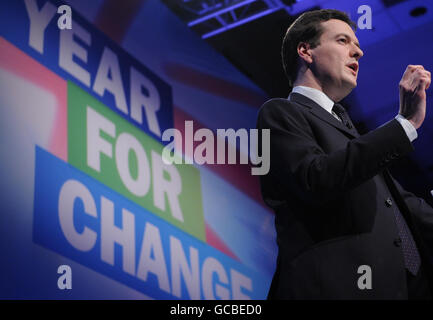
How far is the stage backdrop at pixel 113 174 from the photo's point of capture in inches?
117

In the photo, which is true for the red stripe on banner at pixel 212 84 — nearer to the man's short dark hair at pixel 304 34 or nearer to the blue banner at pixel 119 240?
the blue banner at pixel 119 240

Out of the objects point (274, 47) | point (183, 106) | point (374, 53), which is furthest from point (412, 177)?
point (183, 106)

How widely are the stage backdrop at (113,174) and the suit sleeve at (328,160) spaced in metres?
1.80

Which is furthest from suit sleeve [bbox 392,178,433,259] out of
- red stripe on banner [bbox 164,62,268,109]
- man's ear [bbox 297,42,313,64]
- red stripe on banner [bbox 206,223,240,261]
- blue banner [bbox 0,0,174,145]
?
red stripe on banner [bbox 164,62,268,109]

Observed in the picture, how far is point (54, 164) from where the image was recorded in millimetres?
3133

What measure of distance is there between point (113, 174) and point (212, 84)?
1.69 m

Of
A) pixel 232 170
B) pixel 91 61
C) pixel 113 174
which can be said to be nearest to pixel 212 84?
pixel 232 170

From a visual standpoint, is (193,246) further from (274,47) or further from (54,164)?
(274,47)

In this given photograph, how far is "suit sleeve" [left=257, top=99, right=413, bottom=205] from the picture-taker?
1.30m

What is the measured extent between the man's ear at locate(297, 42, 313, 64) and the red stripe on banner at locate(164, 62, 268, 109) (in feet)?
8.60

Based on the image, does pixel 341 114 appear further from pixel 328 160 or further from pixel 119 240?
pixel 119 240

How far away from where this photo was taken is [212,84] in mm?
4945

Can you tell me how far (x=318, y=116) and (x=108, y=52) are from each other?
100 inches

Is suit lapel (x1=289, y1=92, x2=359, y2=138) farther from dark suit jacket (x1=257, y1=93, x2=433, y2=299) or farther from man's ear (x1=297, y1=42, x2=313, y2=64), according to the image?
man's ear (x1=297, y1=42, x2=313, y2=64)
